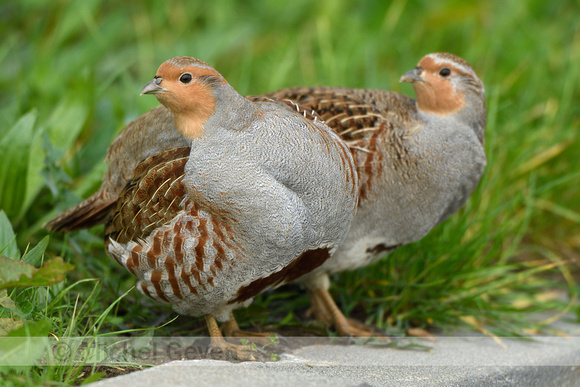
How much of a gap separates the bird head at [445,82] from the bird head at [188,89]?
3.37 ft

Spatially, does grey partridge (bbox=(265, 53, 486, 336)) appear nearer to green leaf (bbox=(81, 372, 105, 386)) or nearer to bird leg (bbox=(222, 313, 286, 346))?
bird leg (bbox=(222, 313, 286, 346))

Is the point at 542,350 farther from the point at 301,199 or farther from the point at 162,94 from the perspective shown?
the point at 162,94

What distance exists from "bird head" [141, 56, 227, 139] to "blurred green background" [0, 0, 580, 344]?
0.96 metres

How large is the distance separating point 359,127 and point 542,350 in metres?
1.34

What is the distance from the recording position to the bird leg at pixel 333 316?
314 cm

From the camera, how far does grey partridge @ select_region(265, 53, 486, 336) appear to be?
2.83m

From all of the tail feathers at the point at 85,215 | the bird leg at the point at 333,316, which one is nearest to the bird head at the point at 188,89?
the tail feathers at the point at 85,215

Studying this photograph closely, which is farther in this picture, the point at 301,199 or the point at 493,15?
the point at 493,15

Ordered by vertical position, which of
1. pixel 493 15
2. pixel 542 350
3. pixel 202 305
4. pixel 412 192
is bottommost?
pixel 542 350

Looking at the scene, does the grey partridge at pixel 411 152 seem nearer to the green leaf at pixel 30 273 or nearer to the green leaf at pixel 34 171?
the green leaf at pixel 30 273

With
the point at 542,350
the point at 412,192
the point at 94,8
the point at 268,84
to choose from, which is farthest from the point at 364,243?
the point at 94,8

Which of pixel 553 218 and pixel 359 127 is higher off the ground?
pixel 359 127

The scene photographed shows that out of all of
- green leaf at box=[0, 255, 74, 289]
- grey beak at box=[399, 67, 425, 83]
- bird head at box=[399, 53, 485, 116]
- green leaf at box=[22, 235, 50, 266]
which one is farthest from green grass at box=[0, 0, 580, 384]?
grey beak at box=[399, 67, 425, 83]

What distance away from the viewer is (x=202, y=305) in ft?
8.20
